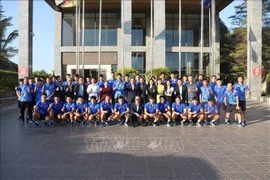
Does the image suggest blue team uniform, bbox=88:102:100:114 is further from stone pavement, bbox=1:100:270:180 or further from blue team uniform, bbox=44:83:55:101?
blue team uniform, bbox=44:83:55:101

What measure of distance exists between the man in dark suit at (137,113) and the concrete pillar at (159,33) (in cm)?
1434

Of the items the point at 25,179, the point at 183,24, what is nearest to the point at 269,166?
the point at 25,179

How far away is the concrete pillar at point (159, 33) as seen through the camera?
23.5m

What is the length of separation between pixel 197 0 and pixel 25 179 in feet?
84.1

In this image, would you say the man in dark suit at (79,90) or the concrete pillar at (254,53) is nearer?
the man in dark suit at (79,90)

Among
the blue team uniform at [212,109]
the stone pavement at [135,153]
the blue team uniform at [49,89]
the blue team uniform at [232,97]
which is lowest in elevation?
the stone pavement at [135,153]

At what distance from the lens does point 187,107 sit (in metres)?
9.99

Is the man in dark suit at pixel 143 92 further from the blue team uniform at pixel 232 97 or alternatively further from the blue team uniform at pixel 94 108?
the blue team uniform at pixel 232 97

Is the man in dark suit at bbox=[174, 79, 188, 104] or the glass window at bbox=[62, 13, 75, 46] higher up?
the glass window at bbox=[62, 13, 75, 46]

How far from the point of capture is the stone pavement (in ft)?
15.1

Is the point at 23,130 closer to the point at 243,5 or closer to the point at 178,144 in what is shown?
the point at 178,144

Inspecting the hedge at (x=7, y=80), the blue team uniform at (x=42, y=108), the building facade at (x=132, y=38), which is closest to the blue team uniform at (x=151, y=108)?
the blue team uniform at (x=42, y=108)

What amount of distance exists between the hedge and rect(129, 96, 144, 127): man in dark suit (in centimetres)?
1538

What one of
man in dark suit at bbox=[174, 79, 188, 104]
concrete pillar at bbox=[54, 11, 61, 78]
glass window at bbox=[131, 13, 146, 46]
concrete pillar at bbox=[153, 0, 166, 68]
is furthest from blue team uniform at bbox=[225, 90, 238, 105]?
concrete pillar at bbox=[54, 11, 61, 78]
